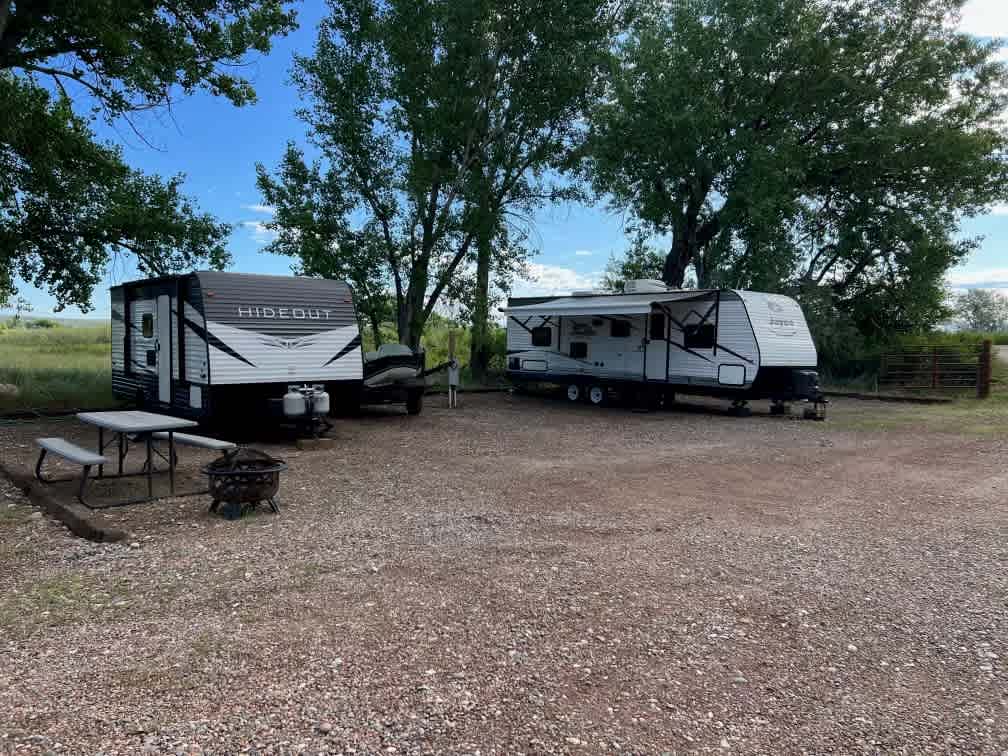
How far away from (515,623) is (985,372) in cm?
1791

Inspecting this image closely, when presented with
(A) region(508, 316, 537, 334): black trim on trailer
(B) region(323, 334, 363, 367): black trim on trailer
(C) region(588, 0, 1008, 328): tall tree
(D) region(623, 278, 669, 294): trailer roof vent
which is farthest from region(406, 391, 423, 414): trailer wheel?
(C) region(588, 0, 1008, 328): tall tree

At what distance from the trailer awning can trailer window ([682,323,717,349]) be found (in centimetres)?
62

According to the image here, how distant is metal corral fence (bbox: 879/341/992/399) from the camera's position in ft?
57.9

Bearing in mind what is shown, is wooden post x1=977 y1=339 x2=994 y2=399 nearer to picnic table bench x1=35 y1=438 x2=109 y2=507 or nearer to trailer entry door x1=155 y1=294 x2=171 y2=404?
trailer entry door x1=155 y1=294 x2=171 y2=404

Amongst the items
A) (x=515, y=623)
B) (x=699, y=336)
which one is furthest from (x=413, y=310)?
(x=515, y=623)

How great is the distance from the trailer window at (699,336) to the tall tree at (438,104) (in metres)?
5.58

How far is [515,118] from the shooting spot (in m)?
17.6

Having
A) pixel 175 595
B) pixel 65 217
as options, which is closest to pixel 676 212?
pixel 65 217

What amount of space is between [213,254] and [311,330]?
525 cm

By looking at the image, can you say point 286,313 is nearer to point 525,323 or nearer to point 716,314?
point 716,314

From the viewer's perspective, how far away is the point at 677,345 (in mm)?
14812

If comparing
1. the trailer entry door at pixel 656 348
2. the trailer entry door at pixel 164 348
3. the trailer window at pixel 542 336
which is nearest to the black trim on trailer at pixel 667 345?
the trailer entry door at pixel 656 348

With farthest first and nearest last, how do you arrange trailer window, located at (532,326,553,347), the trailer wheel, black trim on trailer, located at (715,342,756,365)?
trailer window, located at (532,326,553,347)
black trim on trailer, located at (715,342,756,365)
the trailer wheel

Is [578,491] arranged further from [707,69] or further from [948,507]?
[707,69]
